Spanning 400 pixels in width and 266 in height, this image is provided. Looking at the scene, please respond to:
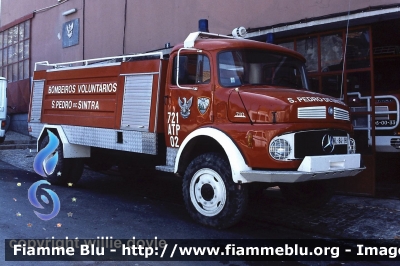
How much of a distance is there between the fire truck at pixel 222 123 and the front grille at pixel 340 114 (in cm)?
3

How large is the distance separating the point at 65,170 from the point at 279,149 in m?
4.80

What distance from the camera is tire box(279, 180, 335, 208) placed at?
22.4ft

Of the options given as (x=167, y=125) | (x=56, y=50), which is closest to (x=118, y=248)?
(x=167, y=125)

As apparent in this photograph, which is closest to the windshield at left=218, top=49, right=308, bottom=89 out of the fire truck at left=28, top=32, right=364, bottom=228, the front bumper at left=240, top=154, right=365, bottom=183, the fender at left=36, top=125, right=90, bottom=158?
the fire truck at left=28, top=32, right=364, bottom=228

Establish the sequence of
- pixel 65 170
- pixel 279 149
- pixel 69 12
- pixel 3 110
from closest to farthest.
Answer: pixel 279 149
pixel 65 170
pixel 3 110
pixel 69 12

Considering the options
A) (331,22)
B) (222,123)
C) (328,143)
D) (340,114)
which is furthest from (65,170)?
(331,22)

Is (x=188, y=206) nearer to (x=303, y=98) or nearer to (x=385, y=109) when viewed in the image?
(x=303, y=98)

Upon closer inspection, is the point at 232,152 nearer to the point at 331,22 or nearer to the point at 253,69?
the point at 253,69

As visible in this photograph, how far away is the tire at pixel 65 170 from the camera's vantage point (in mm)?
8688

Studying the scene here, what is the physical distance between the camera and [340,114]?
19.5 ft

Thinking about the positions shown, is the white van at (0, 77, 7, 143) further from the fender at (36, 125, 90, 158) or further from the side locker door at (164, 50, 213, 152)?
the side locker door at (164, 50, 213, 152)

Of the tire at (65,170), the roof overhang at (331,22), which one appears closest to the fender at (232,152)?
the roof overhang at (331,22)

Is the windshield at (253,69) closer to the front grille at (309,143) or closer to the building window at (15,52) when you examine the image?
the front grille at (309,143)

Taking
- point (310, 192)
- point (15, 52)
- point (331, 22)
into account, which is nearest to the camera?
point (310, 192)
